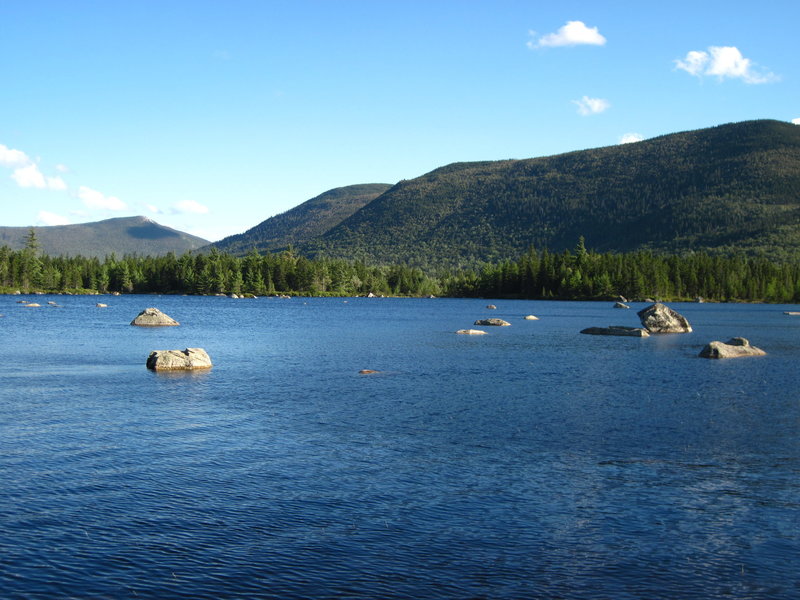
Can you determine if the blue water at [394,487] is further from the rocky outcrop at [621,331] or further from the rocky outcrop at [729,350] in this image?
the rocky outcrop at [621,331]

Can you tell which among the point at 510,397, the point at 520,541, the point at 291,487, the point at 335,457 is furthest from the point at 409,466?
the point at 510,397

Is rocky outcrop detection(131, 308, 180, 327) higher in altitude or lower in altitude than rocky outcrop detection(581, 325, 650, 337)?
higher

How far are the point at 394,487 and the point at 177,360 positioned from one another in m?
30.4

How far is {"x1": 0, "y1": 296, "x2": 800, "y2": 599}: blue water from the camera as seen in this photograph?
1425 cm

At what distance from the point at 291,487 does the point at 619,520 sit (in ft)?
29.0

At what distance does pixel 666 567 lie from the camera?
14.8 m

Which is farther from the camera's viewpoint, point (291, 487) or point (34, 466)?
point (34, 466)

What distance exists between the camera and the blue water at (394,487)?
46.8 ft

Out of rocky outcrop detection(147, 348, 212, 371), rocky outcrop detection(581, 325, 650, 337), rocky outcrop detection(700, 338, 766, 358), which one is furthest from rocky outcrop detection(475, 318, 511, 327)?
rocky outcrop detection(147, 348, 212, 371)

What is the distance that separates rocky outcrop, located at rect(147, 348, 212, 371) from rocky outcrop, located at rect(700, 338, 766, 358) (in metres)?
41.7

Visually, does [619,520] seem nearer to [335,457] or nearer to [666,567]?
[666,567]

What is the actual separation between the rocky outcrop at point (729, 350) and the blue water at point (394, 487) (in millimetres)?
16035

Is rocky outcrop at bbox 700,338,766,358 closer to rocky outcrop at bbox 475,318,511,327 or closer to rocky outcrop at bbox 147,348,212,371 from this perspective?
rocky outcrop at bbox 147,348,212,371

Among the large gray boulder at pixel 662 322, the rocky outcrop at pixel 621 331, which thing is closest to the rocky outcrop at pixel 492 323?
the rocky outcrop at pixel 621 331
